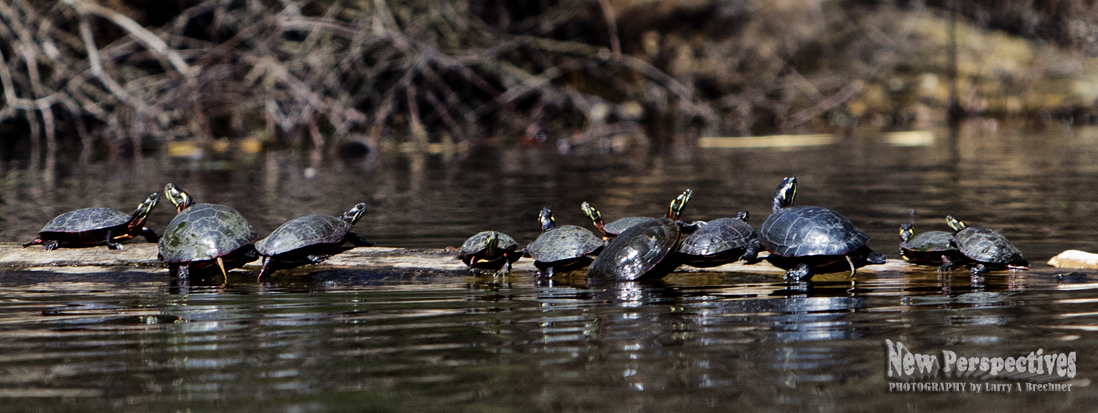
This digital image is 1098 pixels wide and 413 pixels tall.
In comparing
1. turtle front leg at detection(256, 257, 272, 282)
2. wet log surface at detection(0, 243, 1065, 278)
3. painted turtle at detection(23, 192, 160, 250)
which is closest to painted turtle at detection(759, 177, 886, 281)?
wet log surface at detection(0, 243, 1065, 278)

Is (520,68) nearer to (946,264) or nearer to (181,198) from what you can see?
(181,198)

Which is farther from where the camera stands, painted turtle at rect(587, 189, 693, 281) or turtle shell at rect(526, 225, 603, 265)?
turtle shell at rect(526, 225, 603, 265)

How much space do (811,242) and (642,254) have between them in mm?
711

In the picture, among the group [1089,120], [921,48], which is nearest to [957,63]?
[921,48]

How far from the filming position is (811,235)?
14.2ft

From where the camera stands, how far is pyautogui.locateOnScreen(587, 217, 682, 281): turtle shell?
14.3 feet

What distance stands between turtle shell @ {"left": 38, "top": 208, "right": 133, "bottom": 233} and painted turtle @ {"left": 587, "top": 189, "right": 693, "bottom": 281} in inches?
93.9

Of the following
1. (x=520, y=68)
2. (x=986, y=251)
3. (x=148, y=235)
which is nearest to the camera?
(x=986, y=251)

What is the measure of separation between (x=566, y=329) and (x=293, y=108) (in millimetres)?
10918

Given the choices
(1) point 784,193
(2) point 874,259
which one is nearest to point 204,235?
(1) point 784,193

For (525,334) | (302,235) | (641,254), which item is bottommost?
(525,334)

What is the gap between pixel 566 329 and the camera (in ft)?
11.2

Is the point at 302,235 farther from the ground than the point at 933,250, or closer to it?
farther from the ground

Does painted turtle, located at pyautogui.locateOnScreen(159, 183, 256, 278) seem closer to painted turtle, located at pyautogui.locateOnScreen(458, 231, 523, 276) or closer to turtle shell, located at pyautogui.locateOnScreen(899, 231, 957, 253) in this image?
painted turtle, located at pyautogui.locateOnScreen(458, 231, 523, 276)
